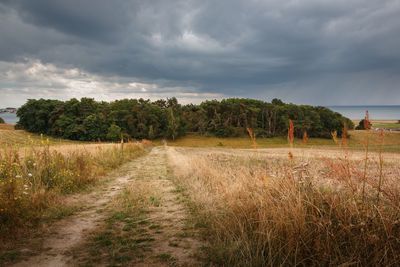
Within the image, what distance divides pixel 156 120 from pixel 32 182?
65.6m

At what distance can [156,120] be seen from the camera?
71.2 metres

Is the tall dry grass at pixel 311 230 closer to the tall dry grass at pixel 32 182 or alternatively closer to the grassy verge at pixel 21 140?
the tall dry grass at pixel 32 182

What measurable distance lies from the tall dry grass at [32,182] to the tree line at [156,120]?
57.0 meters

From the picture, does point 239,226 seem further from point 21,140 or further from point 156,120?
point 156,120

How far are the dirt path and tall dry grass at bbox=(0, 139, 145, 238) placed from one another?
72 cm

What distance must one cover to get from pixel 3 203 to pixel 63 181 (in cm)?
325

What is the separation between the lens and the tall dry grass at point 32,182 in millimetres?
4293

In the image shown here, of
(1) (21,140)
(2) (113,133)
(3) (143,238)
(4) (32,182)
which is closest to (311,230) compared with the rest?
(3) (143,238)

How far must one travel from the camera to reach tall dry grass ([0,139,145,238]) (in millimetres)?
4293

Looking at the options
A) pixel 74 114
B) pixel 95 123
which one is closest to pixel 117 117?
pixel 95 123

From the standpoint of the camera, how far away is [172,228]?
4.58m

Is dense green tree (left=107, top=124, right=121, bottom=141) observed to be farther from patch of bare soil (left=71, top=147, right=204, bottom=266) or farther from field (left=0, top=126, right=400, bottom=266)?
patch of bare soil (left=71, top=147, right=204, bottom=266)

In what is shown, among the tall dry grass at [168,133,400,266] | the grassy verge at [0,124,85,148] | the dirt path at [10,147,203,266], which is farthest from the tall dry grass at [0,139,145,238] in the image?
the tall dry grass at [168,133,400,266]

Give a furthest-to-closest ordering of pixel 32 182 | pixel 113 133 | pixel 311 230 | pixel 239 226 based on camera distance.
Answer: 1. pixel 113 133
2. pixel 32 182
3. pixel 239 226
4. pixel 311 230
